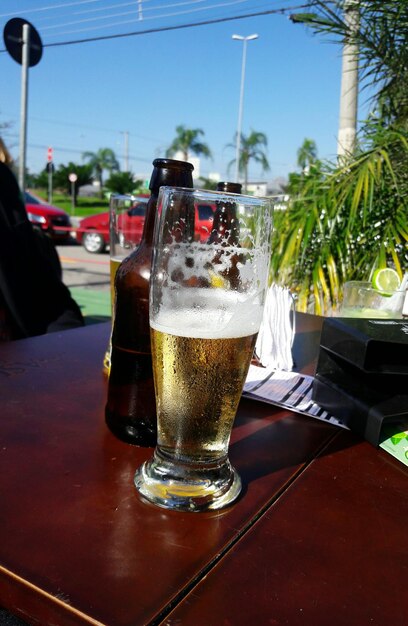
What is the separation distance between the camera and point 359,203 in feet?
10.7

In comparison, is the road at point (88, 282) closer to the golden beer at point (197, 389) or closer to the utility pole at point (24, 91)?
the utility pole at point (24, 91)

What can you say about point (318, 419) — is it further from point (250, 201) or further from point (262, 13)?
point (262, 13)

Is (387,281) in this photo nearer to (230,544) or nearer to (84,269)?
(230,544)

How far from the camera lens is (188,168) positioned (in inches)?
30.2

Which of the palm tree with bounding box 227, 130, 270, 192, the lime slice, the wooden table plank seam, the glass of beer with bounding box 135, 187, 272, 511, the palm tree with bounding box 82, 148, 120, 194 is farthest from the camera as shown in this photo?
the palm tree with bounding box 82, 148, 120, 194

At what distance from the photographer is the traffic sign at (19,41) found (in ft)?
15.3

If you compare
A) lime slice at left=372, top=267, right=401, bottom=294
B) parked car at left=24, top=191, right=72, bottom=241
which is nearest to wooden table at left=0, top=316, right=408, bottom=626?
lime slice at left=372, top=267, right=401, bottom=294

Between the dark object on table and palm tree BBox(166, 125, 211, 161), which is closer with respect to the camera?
the dark object on table

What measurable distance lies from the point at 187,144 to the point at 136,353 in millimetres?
33370

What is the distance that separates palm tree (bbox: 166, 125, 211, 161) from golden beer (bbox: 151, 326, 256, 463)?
32.4m

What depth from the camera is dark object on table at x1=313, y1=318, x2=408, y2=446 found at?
2.52ft

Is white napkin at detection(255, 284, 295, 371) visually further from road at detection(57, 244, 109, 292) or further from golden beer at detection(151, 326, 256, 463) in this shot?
road at detection(57, 244, 109, 292)

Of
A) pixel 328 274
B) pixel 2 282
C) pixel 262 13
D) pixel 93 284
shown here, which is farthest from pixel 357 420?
pixel 262 13

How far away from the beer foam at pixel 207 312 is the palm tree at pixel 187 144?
3239cm
